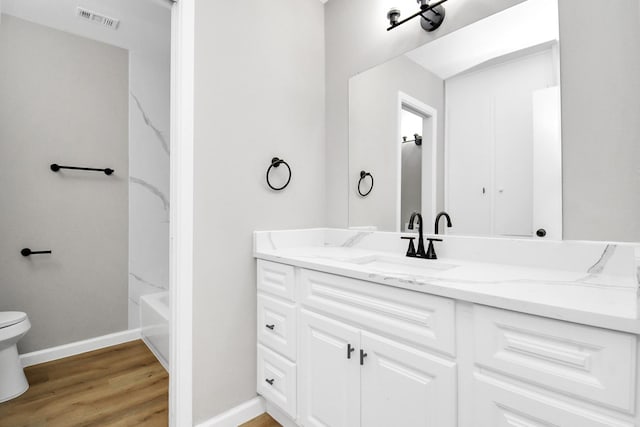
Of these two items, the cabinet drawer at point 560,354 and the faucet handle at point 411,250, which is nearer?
the cabinet drawer at point 560,354

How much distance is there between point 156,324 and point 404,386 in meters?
1.99

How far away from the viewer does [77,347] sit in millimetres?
2365

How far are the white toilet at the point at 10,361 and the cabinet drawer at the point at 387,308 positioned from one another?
6.00ft

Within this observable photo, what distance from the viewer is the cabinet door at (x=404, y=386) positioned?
896 millimetres

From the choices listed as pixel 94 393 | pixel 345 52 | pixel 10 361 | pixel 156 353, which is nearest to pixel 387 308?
pixel 345 52

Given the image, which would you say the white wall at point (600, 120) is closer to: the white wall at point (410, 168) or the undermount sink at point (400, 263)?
the undermount sink at point (400, 263)

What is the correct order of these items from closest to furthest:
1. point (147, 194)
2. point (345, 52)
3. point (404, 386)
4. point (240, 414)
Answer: point (404, 386)
point (240, 414)
point (345, 52)
point (147, 194)

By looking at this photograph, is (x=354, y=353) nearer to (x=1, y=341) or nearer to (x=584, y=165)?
(x=584, y=165)

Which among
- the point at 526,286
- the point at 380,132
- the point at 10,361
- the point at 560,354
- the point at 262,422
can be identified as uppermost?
the point at 380,132

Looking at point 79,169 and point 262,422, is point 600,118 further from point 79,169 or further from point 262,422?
point 79,169

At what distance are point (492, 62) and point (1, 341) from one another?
295 centimetres

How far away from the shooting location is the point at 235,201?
160cm

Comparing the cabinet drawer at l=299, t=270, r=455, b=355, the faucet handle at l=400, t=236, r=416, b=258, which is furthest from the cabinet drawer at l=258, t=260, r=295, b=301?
the faucet handle at l=400, t=236, r=416, b=258

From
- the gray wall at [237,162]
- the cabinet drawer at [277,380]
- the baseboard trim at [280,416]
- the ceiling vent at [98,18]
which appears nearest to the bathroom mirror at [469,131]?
the gray wall at [237,162]
